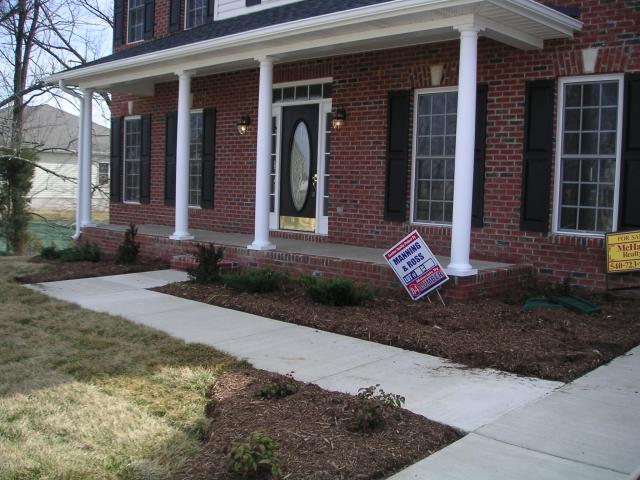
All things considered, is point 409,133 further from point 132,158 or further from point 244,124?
point 132,158

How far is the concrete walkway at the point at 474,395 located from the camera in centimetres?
377

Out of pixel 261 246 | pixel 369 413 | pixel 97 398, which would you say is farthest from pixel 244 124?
pixel 369 413

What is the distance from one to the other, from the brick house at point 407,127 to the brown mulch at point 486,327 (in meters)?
0.72

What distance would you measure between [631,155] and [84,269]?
26.8ft

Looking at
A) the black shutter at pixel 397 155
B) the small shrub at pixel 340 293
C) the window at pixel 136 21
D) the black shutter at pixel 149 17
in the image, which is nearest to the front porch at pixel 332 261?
the small shrub at pixel 340 293

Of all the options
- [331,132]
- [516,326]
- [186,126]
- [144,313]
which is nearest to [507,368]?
[516,326]

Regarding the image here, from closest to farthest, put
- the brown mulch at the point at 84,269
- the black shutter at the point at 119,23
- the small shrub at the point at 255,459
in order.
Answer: the small shrub at the point at 255,459 < the brown mulch at the point at 84,269 < the black shutter at the point at 119,23

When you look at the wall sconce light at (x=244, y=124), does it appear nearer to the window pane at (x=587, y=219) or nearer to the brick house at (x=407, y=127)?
the brick house at (x=407, y=127)

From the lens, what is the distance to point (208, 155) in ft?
44.2

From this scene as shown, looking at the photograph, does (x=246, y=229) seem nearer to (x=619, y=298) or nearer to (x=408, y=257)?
(x=408, y=257)

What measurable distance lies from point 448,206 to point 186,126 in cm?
464

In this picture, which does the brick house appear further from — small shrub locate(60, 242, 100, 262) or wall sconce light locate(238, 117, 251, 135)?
small shrub locate(60, 242, 100, 262)

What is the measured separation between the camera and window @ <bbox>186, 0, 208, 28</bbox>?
46.9ft

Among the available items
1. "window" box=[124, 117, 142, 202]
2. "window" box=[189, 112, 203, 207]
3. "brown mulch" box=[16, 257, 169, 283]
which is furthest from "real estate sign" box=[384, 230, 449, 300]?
"window" box=[124, 117, 142, 202]
